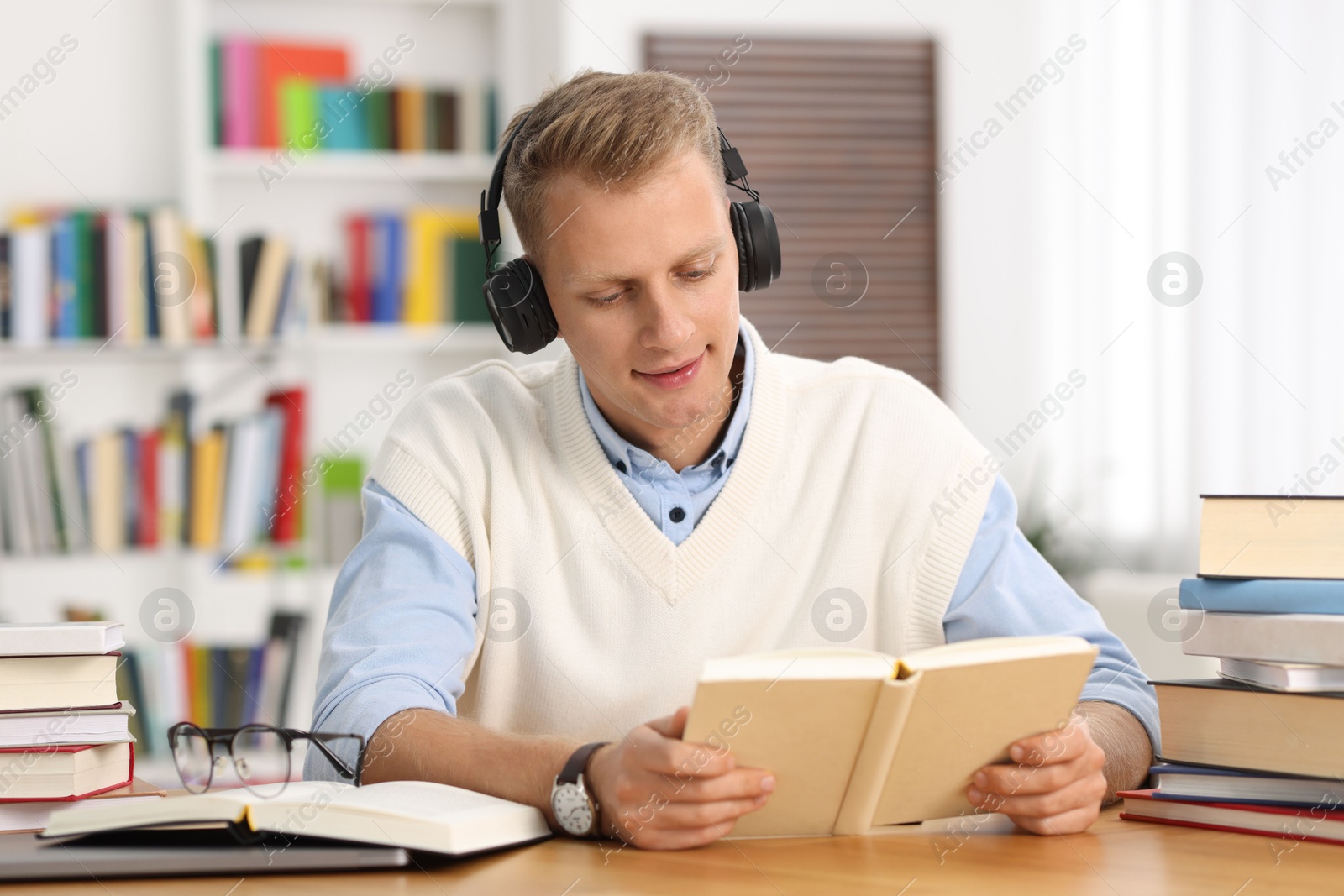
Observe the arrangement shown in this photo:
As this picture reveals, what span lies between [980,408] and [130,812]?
290 centimetres

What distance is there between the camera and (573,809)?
3.45 ft

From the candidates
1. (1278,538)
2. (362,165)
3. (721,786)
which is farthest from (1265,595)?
(362,165)

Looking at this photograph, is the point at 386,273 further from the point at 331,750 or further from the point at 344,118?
the point at 331,750

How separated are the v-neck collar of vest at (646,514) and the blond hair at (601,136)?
0.73 ft

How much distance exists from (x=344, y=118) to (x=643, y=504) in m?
2.22

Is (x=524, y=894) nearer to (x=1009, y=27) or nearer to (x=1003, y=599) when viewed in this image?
(x=1003, y=599)

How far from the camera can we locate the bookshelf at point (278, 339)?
3.21 meters

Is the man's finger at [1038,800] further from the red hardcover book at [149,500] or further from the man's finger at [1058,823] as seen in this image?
the red hardcover book at [149,500]

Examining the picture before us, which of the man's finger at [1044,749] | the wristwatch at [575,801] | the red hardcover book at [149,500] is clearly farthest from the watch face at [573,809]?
the red hardcover book at [149,500]

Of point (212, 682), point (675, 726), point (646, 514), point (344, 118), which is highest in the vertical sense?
point (344, 118)

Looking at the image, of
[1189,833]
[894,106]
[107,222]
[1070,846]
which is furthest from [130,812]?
[894,106]

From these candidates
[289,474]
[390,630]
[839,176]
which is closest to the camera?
[390,630]

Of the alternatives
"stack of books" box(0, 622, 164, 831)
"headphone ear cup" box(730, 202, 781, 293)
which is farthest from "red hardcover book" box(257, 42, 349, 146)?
"stack of books" box(0, 622, 164, 831)

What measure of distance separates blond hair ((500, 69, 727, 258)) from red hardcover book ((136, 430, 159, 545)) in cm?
196
